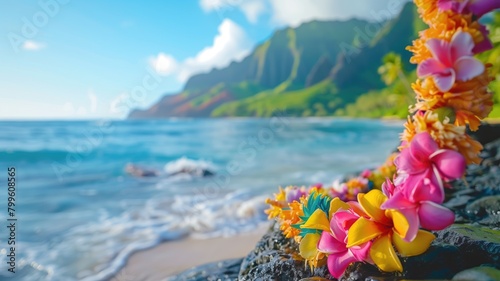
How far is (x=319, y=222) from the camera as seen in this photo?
1910mm

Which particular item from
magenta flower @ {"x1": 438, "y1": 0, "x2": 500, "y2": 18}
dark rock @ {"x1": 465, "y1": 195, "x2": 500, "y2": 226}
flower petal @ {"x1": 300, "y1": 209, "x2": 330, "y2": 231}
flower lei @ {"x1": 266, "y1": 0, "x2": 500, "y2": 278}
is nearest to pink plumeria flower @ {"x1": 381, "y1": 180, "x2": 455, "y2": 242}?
flower lei @ {"x1": 266, "y1": 0, "x2": 500, "y2": 278}

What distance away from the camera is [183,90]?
625ft

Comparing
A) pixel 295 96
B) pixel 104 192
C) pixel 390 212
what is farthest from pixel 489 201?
pixel 295 96

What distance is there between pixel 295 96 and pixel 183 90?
7172cm

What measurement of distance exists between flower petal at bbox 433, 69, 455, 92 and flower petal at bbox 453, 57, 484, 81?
0.10ft

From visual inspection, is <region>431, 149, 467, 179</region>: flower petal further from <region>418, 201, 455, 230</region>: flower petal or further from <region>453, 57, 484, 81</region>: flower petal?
<region>453, 57, 484, 81</region>: flower petal

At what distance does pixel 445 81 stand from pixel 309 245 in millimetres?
1046

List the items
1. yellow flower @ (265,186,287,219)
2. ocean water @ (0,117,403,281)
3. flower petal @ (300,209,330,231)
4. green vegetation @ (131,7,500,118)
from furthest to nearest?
green vegetation @ (131,7,500,118) → ocean water @ (0,117,403,281) → yellow flower @ (265,186,287,219) → flower petal @ (300,209,330,231)

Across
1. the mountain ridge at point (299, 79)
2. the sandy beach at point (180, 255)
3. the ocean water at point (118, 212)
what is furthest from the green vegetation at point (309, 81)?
the sandy beach at point (180, 255)

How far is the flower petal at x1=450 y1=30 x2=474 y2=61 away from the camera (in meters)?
1.43

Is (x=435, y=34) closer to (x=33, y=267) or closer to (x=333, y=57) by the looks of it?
(x=33, y=267)

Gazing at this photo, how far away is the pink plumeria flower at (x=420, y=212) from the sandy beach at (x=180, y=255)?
404cm

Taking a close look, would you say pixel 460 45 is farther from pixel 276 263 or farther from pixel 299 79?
pixel 299 79

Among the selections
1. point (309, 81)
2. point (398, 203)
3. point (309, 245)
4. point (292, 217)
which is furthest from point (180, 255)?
point (309, 81)
